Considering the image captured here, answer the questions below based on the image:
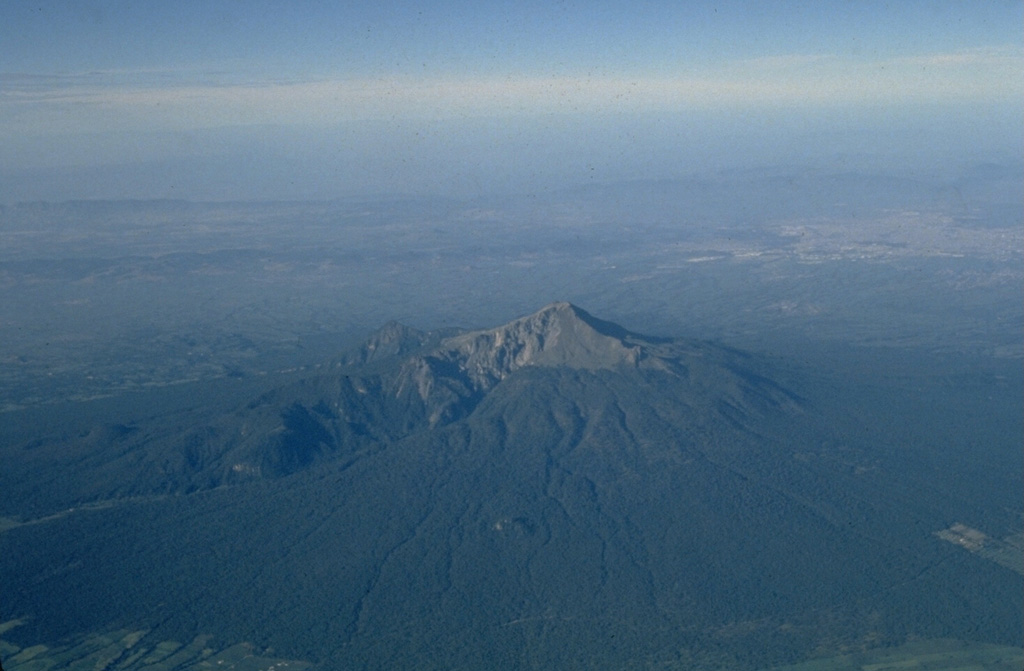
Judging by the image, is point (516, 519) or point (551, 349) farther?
point (551, 349)

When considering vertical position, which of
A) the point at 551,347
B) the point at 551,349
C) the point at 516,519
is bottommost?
the point at 516,519

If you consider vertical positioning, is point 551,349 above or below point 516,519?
above

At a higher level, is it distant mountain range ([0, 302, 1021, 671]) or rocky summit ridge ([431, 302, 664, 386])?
rocky summit ridge ([431, 302, 664, 386])

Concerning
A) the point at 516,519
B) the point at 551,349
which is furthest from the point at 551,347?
the point at 516,519

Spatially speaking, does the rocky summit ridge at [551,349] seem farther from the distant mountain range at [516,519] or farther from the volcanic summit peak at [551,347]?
the distant mountain range at [516,519]

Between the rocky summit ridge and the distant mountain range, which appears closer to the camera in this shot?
the distant mountain range

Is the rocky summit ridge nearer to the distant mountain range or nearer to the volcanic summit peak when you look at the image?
the volcanic summit peak

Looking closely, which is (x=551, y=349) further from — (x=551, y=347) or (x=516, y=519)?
(x=516, y=519)

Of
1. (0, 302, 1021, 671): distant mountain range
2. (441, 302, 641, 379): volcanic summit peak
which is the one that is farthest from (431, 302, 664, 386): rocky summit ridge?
(0, 302, 1021, 671): distant mountain range

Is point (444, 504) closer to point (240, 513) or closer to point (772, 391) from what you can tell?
point (240, 513)
